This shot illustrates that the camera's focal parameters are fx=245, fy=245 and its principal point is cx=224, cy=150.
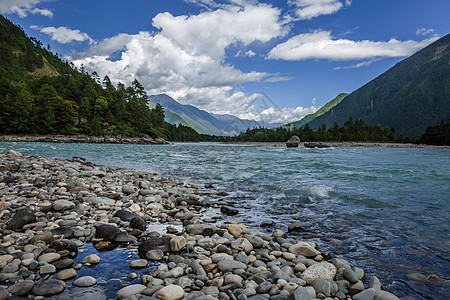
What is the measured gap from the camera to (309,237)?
654cm

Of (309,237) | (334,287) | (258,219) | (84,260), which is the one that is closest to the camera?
(334,287)

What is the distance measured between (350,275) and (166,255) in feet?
11.6

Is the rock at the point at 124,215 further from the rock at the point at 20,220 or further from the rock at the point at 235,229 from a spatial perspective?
the rock at the point at 235,229

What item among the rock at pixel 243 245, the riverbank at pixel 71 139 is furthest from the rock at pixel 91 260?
the riverbank at pixel 71 139

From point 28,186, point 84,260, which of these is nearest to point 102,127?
point 28,186

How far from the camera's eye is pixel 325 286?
397 cm

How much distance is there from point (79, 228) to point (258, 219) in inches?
203

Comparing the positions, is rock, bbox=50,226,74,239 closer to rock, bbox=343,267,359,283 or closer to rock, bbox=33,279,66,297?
rock, bbox=33,279,66,297

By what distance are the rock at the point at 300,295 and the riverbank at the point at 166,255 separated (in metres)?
0.02

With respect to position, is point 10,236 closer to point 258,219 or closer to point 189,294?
point 189,294

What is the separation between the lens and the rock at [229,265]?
4588 mm

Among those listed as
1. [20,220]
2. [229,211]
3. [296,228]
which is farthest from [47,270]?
[296,228]

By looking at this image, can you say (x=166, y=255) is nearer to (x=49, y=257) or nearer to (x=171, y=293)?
(x=171, y=293)

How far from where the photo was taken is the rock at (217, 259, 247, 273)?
4.59 metres
